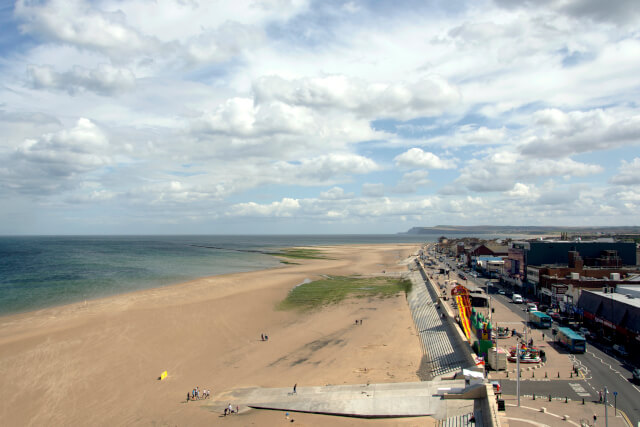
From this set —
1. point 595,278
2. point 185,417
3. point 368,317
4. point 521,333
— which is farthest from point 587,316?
point 185,417

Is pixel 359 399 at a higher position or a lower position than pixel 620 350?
lower

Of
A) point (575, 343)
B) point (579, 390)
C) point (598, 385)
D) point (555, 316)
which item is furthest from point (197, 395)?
point (555, 316)

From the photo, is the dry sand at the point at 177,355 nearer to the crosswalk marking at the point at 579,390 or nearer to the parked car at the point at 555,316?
the crosswalk marking at the point at 579,390

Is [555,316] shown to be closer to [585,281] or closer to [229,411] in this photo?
[585,281]

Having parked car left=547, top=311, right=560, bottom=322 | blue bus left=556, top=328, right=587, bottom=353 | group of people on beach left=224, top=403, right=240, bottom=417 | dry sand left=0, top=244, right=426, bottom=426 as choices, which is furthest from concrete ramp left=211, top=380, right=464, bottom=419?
parked car left=547, top=311, right=560, bottom=322

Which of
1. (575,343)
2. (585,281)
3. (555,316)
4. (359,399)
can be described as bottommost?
(359,399)

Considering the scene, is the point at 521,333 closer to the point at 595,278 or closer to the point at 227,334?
the point at 595,278
